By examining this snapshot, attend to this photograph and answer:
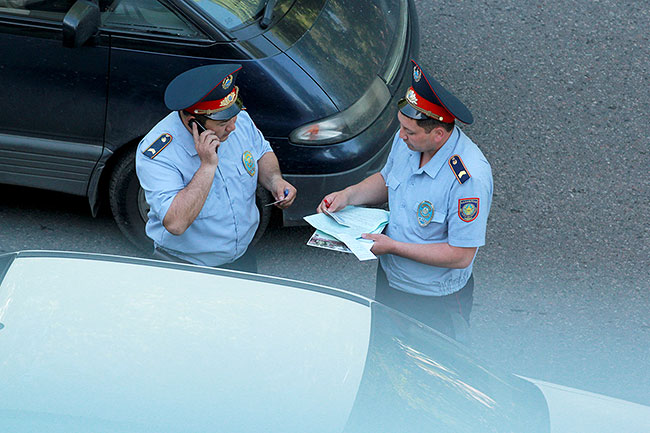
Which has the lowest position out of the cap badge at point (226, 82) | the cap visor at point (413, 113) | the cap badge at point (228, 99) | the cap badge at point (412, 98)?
the cap badge at point (228, 99)

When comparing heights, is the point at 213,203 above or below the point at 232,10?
below

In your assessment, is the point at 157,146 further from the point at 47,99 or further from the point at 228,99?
the point at 47,99

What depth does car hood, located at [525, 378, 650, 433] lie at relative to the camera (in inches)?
82.1

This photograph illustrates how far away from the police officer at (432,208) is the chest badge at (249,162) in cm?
33

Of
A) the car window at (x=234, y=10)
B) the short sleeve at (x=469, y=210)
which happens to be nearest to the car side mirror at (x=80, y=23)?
the car window at (x=234, y=10)

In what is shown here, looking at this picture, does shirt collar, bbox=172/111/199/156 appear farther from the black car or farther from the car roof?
the black car

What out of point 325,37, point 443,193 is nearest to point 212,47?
point 325,37

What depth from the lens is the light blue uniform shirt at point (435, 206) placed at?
258 cm

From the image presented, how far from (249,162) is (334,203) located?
392mm

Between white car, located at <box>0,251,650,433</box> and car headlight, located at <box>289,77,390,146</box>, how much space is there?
1479mm

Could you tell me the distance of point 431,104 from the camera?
2568 millimetres

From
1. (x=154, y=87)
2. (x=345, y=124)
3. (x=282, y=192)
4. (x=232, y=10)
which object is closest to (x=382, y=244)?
(x=282, y=192)

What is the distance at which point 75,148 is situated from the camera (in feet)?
13.0

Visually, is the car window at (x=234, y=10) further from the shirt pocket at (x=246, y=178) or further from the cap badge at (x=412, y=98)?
the cap badge at (x=412, y=98)
